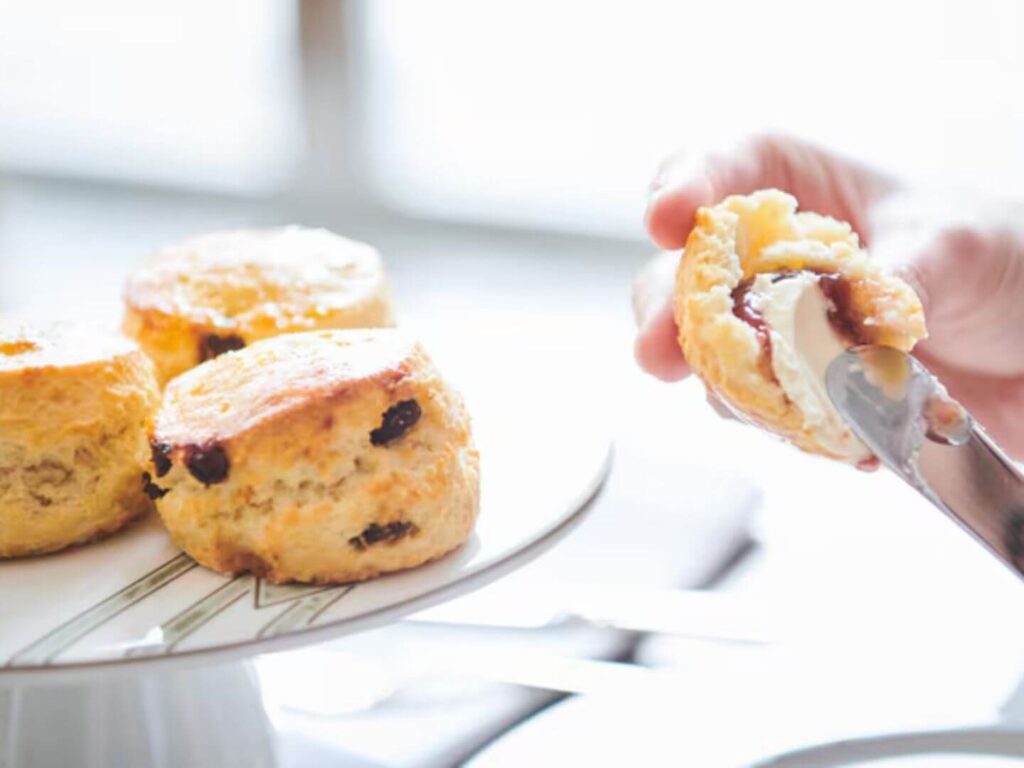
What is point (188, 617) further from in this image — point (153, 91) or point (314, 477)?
point (153, 91)

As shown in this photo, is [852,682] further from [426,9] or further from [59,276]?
[426,9]

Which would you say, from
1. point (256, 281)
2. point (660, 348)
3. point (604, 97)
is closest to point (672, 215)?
point (660, 348)

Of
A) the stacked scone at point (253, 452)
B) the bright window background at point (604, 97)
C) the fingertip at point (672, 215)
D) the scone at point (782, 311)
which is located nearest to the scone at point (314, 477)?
the stacked scone at point (253, 452)

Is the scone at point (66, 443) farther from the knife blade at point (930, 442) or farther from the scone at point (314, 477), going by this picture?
the knife blade at point (930, 442)

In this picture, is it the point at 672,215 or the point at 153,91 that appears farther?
the point at 153,91

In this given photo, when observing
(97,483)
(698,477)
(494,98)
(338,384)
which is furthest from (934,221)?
(494,98)

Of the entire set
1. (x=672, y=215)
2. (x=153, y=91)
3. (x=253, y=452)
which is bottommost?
(x=153, y=91)
